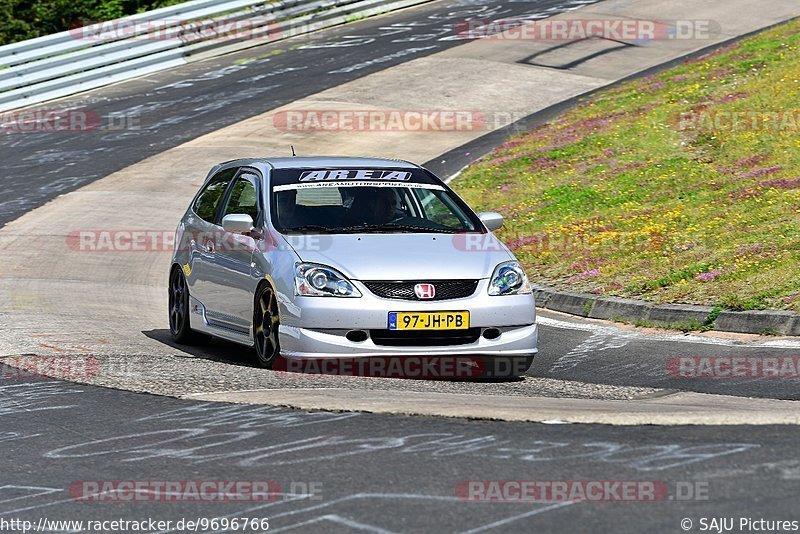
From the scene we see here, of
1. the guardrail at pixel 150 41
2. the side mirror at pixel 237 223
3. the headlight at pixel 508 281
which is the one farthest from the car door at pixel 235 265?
the guardrail at pixel 150 41

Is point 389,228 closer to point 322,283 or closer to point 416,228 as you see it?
point 416,228

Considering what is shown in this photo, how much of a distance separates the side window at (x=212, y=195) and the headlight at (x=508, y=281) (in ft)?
9.89

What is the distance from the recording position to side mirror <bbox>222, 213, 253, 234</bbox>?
10258 mm

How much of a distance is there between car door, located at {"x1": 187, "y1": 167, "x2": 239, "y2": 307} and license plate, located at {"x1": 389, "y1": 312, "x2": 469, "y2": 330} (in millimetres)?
2433

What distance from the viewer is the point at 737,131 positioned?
20.4 m

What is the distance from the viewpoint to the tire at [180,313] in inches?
461

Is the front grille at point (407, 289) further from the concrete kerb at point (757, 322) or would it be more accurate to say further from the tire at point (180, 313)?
the concrete kerb at point (757, 322)

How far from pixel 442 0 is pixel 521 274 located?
3003 cm

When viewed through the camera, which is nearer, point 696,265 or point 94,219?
point 696,265

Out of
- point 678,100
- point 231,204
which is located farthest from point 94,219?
point 678,100

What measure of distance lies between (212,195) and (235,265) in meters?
1.47

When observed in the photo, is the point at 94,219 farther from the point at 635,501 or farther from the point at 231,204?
the point at 635,501

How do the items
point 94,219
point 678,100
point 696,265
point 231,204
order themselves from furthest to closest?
1. point 678,100
2. point 94,219
3. point 696,265
4. point 231,204

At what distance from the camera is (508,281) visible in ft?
31.8
